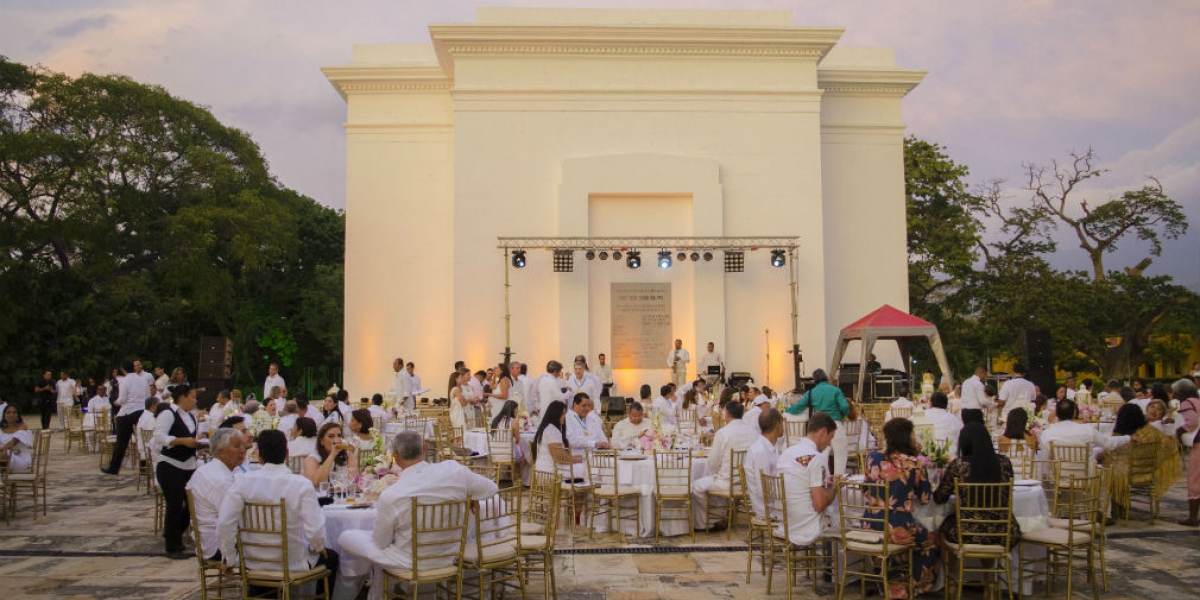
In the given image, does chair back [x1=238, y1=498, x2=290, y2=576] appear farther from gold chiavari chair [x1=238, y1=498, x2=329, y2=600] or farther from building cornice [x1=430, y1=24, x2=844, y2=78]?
building cornice [x1=430, y1=24, x2=844, y2=78]

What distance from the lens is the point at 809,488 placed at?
20.4 feet

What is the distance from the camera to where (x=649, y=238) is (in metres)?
20.3

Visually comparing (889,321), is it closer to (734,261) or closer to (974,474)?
(734,261)

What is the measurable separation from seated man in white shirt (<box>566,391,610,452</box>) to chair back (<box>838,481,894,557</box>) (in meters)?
3.64

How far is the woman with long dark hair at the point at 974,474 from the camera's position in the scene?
19.1 ft

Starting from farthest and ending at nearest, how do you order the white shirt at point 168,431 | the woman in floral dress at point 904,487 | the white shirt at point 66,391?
the white shirt at point 66,391 < the white shirt at point 168,431 < the woman in floral dress at point 904,487

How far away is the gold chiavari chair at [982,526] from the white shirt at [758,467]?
4.63ft

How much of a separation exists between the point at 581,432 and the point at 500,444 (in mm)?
1737

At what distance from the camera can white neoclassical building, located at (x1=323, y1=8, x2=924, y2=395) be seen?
21.2m

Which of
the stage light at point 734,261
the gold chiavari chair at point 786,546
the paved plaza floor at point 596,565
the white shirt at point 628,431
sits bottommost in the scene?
the paved plaza floor at point 596,565

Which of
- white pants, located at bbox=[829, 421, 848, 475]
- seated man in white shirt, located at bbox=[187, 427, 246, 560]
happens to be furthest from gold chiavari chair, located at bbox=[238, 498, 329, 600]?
white pants, located at bbox=[829, 421, 848, 475]

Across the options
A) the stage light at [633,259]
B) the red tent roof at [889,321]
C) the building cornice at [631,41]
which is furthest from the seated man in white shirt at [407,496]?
the building cornice at [631,41]

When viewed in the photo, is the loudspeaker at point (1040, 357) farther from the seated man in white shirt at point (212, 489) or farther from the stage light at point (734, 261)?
the seated man in white shirt at point (212, 489)

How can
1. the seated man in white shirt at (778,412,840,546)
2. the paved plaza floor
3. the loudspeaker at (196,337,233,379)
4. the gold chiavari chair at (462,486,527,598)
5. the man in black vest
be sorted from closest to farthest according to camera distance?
the gold chiavari chair at (462,486,527,598) < the seated man in white shirt at (778,412,840,546) < the paved plaza floor < the man in black vest < the loudspeaker at (196,337,233,379)
